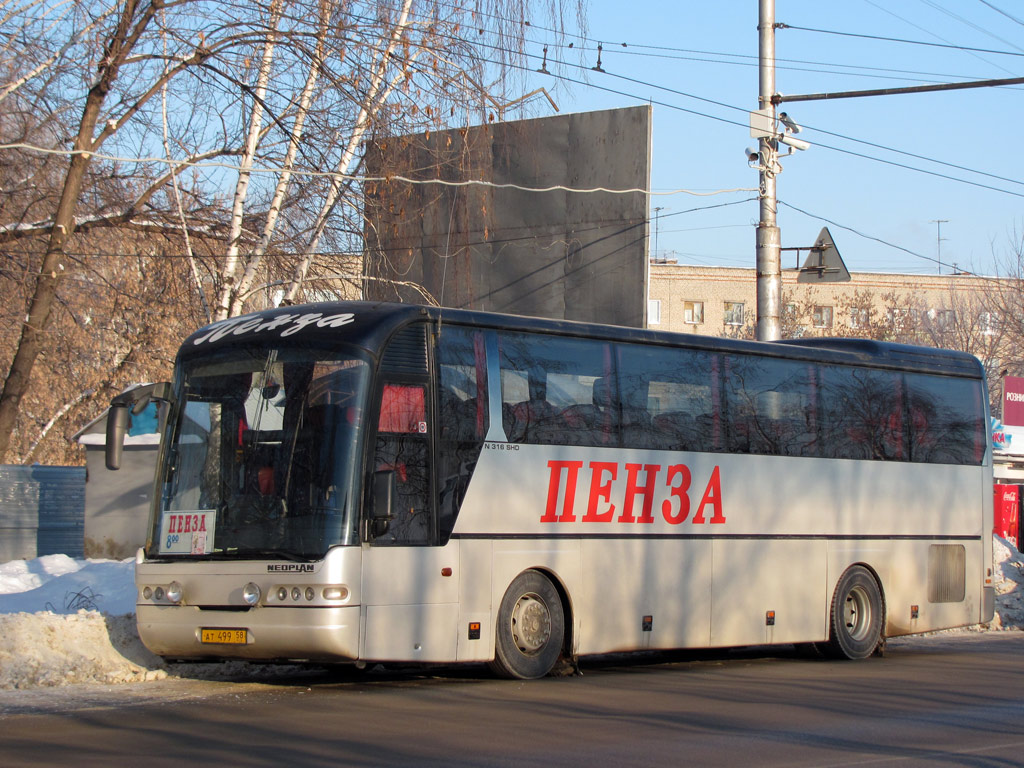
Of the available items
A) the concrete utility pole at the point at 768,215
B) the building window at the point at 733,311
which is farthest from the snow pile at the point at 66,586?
the building window at the point at 733,311

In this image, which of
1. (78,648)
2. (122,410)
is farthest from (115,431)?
(78,648)

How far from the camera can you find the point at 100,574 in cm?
1677

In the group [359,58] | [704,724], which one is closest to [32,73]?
[359,58]

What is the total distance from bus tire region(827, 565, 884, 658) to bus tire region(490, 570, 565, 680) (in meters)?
4.24

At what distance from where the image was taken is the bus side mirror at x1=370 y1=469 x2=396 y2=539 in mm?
10727

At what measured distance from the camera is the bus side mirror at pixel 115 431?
11.3 m

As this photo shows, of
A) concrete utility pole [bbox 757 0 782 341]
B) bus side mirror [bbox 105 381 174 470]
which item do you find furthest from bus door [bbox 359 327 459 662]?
concrete utility pole [bbox 757 0 782 341]

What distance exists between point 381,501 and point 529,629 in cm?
223

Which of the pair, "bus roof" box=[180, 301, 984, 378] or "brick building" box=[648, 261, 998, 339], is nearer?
"bus roof" box=[180, 301, 984, 378]

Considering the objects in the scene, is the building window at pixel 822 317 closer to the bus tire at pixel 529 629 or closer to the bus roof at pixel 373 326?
the bus roof at pixel 373 326

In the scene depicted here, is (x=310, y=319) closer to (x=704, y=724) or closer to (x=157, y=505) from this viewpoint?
(x=157, y=505)

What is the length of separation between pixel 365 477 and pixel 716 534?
15.0ft

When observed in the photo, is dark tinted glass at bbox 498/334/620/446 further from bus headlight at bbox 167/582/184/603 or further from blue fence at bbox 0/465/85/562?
blue fence at bbox 0/465/85/562

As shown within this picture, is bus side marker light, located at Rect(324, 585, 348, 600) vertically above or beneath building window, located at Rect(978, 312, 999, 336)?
beneath
